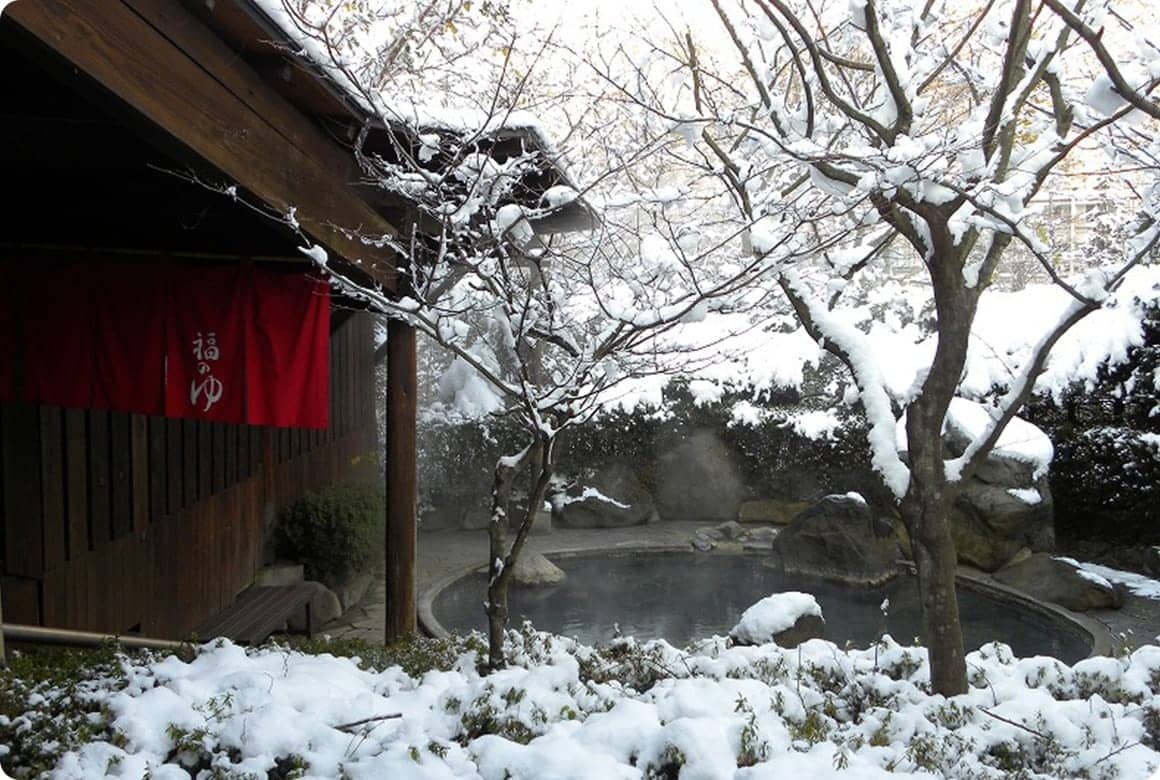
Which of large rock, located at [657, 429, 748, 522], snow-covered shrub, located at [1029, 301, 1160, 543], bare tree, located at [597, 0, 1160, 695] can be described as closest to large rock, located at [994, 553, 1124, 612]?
snow-covered shrub, located at [1029, 301, 1160, 543]

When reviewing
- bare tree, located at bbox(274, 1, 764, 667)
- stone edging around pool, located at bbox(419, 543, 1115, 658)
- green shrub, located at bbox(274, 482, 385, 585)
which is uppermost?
bare tree, located at bbox(274, 1, 764, 667)

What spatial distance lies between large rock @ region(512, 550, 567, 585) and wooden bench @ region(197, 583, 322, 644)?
3164mm

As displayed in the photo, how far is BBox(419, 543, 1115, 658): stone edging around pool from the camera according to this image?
29.5 ft

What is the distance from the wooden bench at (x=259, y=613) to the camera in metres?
6.77

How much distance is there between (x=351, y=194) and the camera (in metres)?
5.27

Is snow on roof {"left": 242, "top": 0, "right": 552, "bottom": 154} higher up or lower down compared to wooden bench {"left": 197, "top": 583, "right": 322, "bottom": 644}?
higher up

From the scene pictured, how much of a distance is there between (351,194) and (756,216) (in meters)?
2.37

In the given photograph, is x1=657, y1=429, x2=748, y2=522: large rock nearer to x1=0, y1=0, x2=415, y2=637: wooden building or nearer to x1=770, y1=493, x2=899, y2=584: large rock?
x1=770, y1=493, x2=899, y2=584: large rock

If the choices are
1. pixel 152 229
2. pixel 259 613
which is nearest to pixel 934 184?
pixel 152 229

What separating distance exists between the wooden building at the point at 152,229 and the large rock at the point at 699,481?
7889mm

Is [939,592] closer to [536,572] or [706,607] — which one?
[706,607]

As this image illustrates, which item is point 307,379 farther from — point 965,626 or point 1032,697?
point 965,626

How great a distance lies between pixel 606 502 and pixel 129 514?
9.02 m

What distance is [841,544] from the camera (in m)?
11.2
